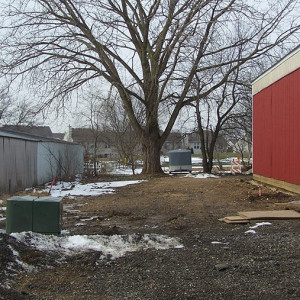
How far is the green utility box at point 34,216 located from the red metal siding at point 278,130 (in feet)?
29.1

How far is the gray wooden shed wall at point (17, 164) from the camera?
667 inches

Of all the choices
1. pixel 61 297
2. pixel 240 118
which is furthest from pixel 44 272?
pixel 240 118

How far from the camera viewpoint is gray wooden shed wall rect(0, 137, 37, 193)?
16.9 meters

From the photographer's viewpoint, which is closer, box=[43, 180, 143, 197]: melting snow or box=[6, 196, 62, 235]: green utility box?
box=[6, 196, 62, 235]: green utility box

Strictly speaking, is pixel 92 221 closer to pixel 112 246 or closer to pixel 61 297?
pixel 112 246

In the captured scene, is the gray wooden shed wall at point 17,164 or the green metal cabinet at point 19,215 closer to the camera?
the green metal cabinet at point 19,215

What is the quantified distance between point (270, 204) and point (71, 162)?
17.6 m

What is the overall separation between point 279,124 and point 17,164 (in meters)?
11.0

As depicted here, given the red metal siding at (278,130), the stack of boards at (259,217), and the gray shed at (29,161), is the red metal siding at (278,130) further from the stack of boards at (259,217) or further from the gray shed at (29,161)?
the gray shed at (29,161)

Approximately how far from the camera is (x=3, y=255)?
5.74 m

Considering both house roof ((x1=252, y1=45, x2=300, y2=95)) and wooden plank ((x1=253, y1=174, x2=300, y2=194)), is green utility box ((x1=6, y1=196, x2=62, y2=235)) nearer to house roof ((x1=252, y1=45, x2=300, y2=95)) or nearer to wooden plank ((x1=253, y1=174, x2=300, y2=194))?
wooden plank ((x1=253, y1=174, x2=300, y2=194))

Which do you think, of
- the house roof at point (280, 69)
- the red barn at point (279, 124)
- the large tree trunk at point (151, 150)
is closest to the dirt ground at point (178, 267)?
the red barn at point (279, 124)

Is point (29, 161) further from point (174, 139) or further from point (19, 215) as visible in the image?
A: point (174, 139)

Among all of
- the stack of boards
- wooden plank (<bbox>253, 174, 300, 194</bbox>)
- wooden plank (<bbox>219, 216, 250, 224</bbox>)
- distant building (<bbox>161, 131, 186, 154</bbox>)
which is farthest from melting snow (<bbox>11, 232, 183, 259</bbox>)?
distant building (<bbox>161, 131, 186, 154</bbox>)
